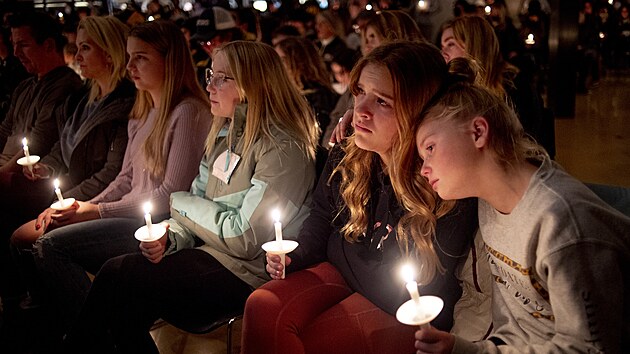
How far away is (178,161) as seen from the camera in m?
2.79

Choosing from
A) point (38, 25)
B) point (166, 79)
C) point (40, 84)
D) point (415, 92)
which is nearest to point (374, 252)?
point (415, 92)

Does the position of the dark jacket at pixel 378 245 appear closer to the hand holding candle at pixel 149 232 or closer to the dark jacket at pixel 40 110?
the hand holding candle at pixel 149 232

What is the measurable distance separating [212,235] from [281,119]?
568 millimetres

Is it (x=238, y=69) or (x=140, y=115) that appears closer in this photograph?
(x=238, y=69)

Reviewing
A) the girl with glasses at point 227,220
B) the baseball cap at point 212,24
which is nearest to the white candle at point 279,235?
the girl with glasses at point 227,220

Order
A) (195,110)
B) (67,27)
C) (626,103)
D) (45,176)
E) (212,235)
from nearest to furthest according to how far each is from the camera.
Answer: (212,235), (195,110), (45,176), (67,27), (626,103)

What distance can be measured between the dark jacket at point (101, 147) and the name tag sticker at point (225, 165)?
0.97 meters

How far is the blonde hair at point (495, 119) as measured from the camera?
1.46 m

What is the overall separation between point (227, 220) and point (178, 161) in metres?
0.66

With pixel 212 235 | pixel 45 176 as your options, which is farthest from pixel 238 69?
pixel 45 176

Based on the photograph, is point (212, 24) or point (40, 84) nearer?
point (40, 84)

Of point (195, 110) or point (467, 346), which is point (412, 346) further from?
point (195, 110)

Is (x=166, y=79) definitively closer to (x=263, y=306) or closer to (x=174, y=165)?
(x=174, y=165)

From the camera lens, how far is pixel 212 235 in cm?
228
